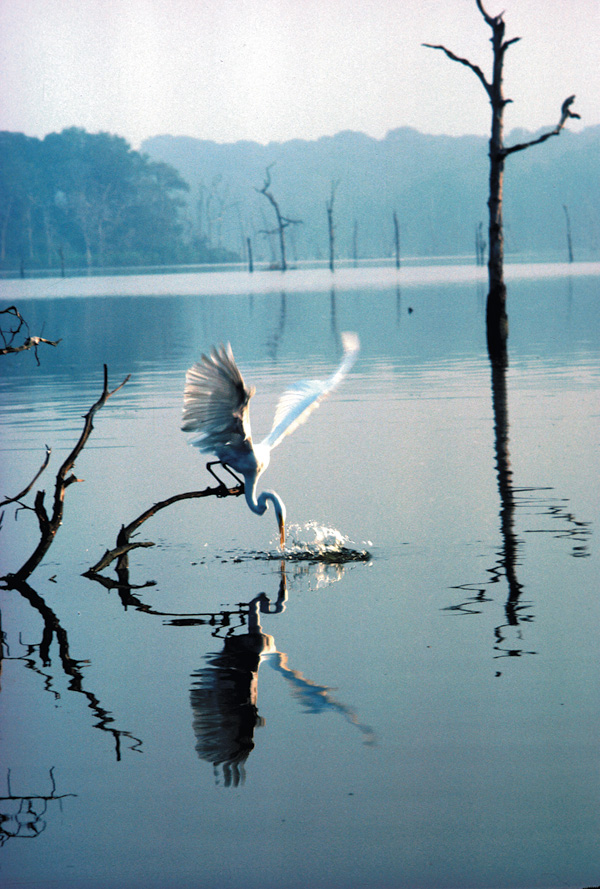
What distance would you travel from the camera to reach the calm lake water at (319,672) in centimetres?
491

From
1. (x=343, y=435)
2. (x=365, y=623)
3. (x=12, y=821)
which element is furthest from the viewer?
(x=343, y=435)

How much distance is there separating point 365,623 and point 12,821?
125 inches

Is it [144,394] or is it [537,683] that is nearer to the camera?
[537,683]

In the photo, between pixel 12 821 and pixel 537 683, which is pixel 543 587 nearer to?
pixel 537 683

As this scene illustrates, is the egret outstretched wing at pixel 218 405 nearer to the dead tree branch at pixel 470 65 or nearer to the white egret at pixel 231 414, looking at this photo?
the white egret at pixel 231 414

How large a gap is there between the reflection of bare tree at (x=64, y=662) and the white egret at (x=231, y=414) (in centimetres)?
165

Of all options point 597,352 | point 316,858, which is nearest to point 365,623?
point 316,858

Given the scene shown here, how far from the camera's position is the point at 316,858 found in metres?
4.80

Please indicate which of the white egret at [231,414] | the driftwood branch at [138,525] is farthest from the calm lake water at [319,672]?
the white egret at [231,414]

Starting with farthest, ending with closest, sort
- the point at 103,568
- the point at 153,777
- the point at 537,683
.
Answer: the point at 103,568 → the point at 537,683 → the point at 153,777

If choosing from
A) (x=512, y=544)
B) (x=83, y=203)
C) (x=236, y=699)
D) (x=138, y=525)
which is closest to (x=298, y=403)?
(x=138, y=525)

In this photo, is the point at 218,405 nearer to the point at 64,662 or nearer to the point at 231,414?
the point at 231,414

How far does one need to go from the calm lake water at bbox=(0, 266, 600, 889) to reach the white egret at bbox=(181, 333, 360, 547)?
2.77 feet

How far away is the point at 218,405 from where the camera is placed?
8430 millimetres
